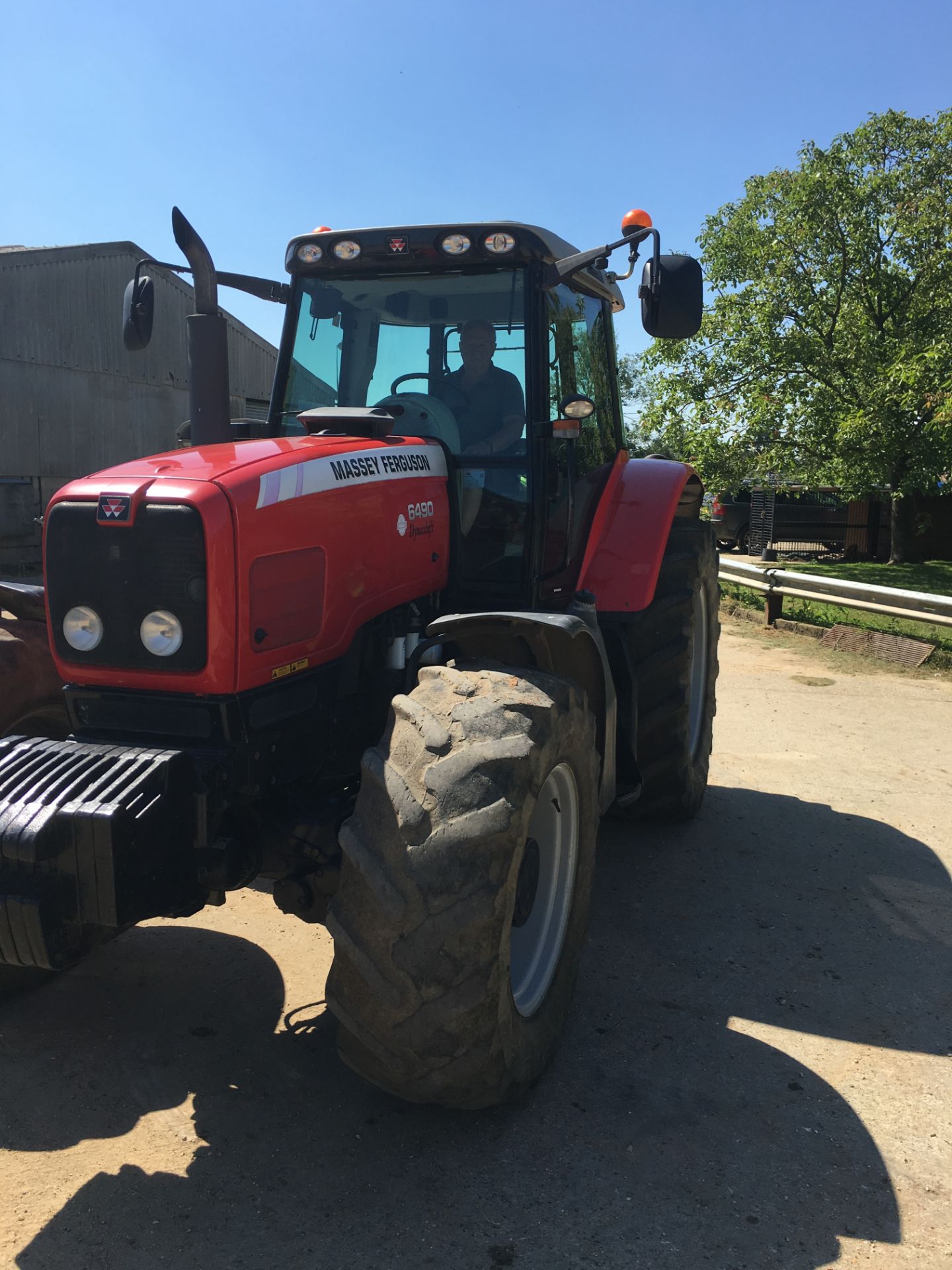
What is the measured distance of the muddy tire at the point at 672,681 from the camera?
4.59 meters

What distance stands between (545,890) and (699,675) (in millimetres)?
2648

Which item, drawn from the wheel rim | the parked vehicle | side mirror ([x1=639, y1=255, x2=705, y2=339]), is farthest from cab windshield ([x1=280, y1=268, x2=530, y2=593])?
the parked vehicle

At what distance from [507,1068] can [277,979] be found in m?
1.19

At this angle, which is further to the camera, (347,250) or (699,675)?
(699,675)

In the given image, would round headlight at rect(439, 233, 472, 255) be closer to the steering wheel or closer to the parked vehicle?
the steering wheel

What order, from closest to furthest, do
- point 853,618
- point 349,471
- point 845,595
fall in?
1. point 349,471
2. point 845,595
3. point 853,618

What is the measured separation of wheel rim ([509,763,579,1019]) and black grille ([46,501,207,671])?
1.11 metres

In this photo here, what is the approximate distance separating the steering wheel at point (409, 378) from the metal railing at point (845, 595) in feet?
15.8

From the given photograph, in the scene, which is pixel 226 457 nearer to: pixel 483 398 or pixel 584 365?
pixel 483 398

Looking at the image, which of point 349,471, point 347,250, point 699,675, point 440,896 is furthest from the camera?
point 699,675

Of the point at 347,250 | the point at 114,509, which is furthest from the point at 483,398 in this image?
the point at 114,509

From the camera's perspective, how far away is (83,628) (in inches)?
109

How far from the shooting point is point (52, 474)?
17.9m

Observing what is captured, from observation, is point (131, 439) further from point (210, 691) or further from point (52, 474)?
point (210, 691)
